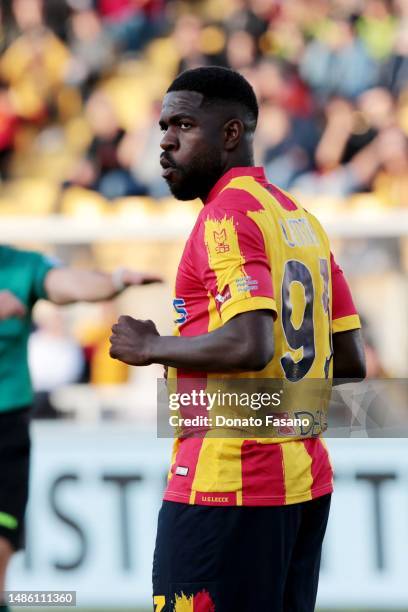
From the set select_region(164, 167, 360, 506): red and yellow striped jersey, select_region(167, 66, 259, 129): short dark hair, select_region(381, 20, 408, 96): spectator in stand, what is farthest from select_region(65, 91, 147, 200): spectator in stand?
select_region(164, 167, 360, 506): red and yellow striped jersey

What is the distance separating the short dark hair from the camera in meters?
2.61

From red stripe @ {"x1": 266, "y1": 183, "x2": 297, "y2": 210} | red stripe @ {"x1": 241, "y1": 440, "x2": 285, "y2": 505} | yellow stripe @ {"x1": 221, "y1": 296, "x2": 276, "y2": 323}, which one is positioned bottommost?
red stripe @ {"x1": 241, "y1": 440, "x2": 285, "y2": 505}

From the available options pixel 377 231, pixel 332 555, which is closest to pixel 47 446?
pixel 332 555

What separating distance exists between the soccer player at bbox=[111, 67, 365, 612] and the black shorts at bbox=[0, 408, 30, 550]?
5.71 feet

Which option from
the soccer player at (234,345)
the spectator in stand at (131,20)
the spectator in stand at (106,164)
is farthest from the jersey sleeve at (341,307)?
the spectator in stand at (131,20)

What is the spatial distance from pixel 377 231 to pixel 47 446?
2317mm

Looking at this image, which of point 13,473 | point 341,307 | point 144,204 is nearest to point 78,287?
point 13,473

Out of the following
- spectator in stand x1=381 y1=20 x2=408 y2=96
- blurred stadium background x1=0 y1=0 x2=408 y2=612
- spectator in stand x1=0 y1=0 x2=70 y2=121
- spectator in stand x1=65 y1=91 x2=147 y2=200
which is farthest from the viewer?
spectator in stand x1=0 y1=0 x2=70 y2=121

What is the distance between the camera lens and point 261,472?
2.48 metres

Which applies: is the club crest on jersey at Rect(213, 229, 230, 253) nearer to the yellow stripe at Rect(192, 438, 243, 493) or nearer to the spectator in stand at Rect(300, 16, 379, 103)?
the yellow stripe at Rect(192, 438, 243, 493)

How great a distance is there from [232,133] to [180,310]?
453mm

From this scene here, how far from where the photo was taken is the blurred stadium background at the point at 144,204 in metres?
5.08

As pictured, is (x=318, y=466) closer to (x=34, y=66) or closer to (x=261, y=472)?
(x=261, y=472)

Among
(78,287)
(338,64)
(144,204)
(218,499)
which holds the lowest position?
(218,499)
